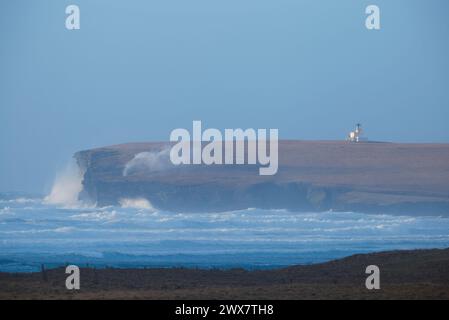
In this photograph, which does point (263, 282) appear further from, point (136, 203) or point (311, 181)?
point (136, 203)

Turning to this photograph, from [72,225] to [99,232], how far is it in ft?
8.08

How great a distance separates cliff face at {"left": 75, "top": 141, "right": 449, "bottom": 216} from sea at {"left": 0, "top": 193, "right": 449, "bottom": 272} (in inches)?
21.4

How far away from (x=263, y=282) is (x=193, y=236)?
19031 millimetres

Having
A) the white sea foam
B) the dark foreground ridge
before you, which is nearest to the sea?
the white sea foam

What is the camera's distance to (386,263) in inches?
827

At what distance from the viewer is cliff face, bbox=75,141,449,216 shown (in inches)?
1679

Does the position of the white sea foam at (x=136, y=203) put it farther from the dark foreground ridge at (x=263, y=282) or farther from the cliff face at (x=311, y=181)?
the dark foreground ridge at (x=263, y=282)

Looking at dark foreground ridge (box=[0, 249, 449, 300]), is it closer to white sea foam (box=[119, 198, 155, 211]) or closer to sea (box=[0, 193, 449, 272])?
sea (box=[0, 193, 449, 272])

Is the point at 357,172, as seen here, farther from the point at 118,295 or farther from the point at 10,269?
the point at 118,295

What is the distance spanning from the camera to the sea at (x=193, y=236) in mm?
31406

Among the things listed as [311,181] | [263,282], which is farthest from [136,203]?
[263,282]

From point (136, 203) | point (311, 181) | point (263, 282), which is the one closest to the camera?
point (263, 282)

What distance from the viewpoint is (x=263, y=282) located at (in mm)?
19109
